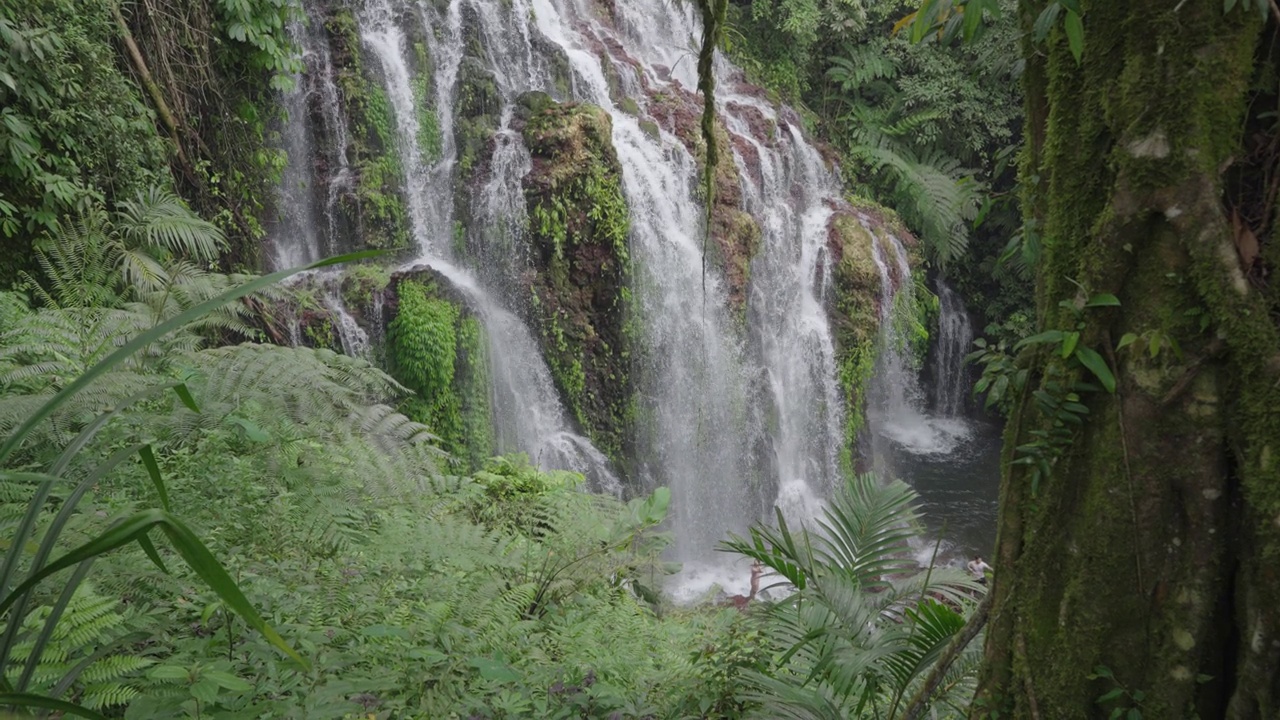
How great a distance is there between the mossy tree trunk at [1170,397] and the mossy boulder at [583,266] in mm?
7092

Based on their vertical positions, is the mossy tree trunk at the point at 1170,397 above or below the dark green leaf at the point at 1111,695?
above

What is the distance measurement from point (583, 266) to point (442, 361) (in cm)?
204

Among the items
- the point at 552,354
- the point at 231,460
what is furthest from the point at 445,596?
the point at 552,354

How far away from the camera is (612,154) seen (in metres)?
9.02

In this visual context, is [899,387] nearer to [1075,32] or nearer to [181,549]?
[1075,32]

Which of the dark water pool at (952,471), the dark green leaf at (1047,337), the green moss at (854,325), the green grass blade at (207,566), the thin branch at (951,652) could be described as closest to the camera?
the green grass blade at (207,566)

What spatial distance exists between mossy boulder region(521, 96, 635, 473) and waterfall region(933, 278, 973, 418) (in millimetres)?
6541

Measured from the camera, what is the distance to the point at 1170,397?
1622mm

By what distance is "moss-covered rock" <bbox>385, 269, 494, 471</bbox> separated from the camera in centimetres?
756

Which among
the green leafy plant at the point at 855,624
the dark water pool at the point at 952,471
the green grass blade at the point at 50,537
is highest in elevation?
the green grass blade at the point at 50,537

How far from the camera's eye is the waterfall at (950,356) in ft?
43.4

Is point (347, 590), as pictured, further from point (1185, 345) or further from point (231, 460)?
point (1185, 345)

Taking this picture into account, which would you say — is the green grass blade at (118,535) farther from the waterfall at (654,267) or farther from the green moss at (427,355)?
the waterfall at (654,267)

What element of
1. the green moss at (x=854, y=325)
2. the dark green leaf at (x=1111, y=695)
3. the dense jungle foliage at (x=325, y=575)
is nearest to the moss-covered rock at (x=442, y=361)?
the dense jungle foliage at (x=325, y=575)
